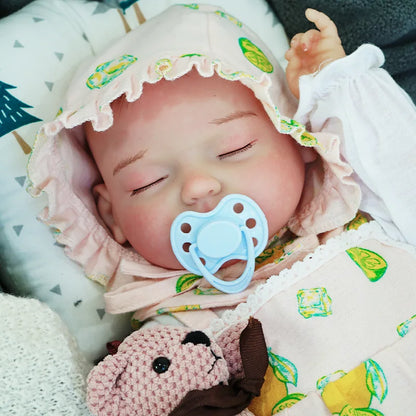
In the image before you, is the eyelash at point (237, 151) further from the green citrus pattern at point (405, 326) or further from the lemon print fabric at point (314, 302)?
the green citrus pattern at point (405, 326)

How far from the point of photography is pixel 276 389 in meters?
0.72

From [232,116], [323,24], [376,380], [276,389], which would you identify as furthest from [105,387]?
[323,24]

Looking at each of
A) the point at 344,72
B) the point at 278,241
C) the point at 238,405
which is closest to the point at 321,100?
the point at 344,72

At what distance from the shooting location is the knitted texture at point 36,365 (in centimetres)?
67

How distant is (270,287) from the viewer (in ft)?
2.57

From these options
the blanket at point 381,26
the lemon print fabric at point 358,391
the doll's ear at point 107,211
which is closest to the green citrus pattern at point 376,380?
the lemon print fabric at point 358,391

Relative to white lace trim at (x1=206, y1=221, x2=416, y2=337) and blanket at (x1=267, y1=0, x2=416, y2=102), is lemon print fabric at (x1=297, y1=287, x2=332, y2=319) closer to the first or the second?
white lace trim at (x1=206, y1=221, x2=416, y2=337)

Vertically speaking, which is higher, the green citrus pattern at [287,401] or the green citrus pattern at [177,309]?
the green citrus pattern at [177,309]

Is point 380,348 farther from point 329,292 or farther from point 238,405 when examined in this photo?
point 238,405

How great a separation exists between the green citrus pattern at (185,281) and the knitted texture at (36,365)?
0.21 metres

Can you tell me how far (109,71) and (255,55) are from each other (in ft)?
0.84

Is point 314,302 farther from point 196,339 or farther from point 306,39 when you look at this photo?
point 306,39

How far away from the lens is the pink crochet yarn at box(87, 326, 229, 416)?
25.1 inches

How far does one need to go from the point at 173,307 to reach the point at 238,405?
0.80 feet
